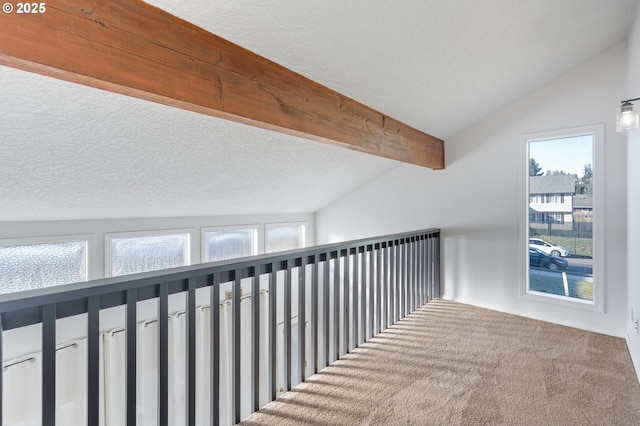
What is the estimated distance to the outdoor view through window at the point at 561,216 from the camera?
3.12m

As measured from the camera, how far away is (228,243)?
169 inches

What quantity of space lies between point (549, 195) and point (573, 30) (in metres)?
1.50

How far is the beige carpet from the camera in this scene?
5.89ft

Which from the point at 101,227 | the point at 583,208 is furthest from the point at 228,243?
the point at 583,208

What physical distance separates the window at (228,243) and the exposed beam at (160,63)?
A: 2311 mm

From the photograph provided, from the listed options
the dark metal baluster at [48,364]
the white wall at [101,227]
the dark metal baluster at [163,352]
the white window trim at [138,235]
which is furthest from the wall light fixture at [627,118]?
the white window trim at [138,235]

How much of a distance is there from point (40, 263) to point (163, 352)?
2.17 meters

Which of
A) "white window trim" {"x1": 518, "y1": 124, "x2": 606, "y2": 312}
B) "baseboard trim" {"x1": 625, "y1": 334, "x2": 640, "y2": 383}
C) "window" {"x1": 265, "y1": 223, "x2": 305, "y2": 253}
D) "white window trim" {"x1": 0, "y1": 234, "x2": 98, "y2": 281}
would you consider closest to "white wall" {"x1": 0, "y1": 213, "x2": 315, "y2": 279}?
"white window trim" {"x1": 0, "y1": 234, "x2": 98, "y2": 281}

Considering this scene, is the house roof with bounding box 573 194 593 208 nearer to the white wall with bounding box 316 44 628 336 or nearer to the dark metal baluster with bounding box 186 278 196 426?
the white wall with bounding box 316 44 628 336

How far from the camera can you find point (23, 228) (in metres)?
2.71

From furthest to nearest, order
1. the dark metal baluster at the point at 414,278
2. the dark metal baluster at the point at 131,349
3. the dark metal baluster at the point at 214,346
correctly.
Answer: the dark metal baluster at the point at 414,278
the dark metal baluster at the point at 214,346
the dark metal baluster at the point at 131,349

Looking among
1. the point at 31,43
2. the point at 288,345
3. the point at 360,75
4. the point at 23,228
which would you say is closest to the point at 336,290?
the point at 288,345

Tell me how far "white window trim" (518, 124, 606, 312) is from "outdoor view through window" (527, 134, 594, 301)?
0.13 feet

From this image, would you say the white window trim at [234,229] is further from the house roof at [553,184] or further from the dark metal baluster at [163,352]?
the house roof at [553,184]
